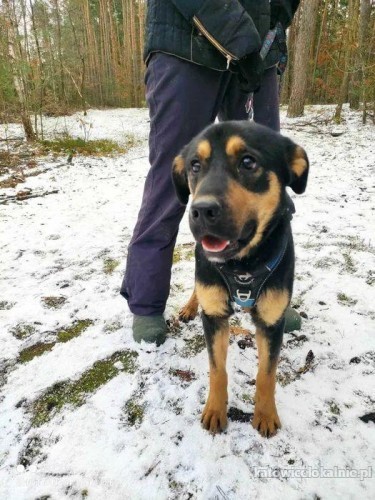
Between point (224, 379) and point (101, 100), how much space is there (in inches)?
1201

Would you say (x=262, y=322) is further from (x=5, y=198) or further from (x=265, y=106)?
(x=5, y=198)

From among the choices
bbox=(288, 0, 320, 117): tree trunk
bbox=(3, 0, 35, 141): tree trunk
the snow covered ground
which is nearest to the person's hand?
the snow covered ground

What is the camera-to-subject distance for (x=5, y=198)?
20.1ft

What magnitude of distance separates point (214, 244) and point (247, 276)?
304 millimetres

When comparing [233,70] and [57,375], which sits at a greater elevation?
[233,70]

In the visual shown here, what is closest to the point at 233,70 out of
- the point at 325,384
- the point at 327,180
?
the point at 325,384

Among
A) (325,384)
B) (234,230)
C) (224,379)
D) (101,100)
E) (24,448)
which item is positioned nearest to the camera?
(234,230)

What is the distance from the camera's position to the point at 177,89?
89.5 inches

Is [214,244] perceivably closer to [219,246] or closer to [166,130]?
[219,246]

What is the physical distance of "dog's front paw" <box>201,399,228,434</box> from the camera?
6.52ft

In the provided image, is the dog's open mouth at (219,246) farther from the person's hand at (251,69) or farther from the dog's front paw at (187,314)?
the dog's front paw at (187,314)

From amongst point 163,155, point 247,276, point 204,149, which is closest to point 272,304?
point 247,276

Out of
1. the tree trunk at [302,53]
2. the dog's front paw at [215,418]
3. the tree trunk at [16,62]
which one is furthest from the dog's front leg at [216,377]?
the tree trunk at [302,53]

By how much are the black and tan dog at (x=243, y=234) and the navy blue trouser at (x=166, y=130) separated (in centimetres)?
41
